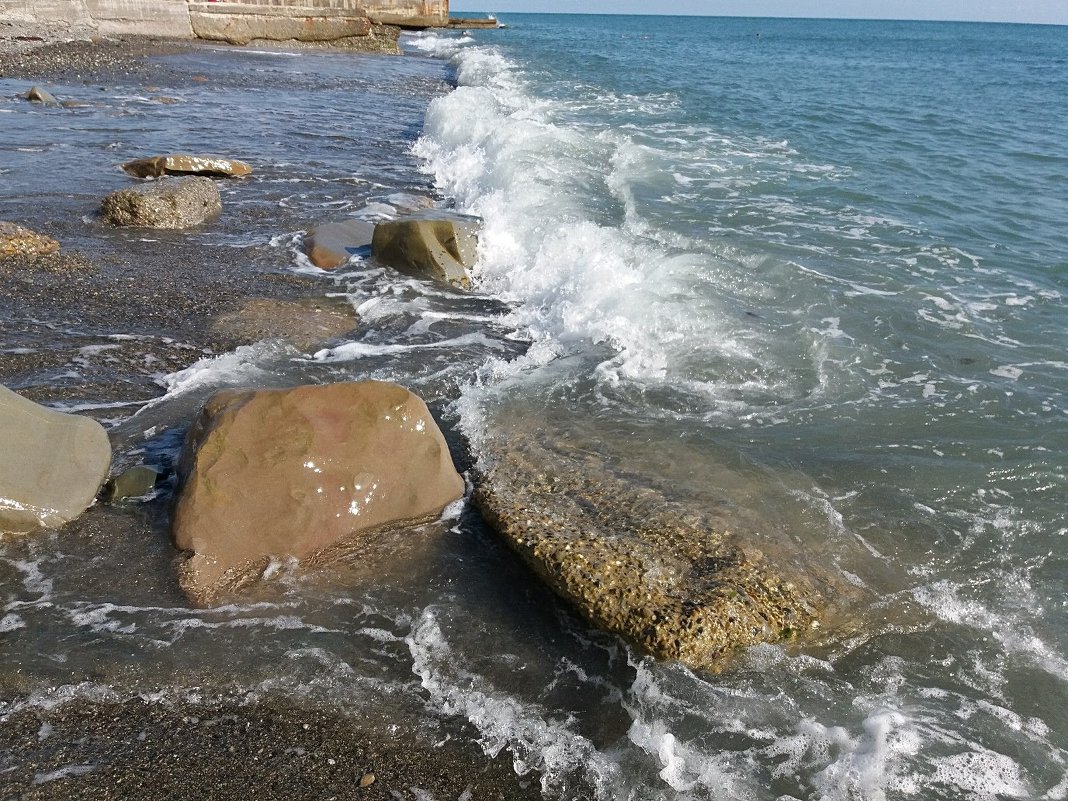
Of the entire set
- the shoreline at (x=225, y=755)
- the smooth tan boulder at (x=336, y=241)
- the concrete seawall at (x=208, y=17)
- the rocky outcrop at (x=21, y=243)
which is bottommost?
the shoreline at (x=225, y=755)

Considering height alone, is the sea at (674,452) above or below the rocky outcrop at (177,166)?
below

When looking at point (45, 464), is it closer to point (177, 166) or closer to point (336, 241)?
point (336, 241)

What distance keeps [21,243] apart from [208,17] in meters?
29.0

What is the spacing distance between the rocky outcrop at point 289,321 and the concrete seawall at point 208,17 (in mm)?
25557

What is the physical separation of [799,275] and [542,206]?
3543 millimetres

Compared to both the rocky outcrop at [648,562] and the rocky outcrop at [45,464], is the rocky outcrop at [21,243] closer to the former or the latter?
the rocky outcrop at [45,464]

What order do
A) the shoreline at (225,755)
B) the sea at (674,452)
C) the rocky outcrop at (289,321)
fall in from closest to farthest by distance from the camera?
the shoreline at (225,755), the sea at (674,452), the rocky outcrop at (289,321)

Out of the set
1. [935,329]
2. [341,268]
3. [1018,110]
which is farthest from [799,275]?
[1018,110]

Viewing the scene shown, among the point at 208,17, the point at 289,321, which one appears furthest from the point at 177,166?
the point at 208,17

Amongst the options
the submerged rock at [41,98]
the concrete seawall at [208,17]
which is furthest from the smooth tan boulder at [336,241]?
the concrete seawall at [208,17]

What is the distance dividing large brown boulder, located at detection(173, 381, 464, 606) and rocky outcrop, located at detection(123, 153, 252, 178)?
24.2 feet

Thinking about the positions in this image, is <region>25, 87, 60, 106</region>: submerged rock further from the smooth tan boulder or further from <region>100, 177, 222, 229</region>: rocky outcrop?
the smooth tan boulder

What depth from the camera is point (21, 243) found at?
7.15m

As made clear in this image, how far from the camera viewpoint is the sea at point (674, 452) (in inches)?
122
